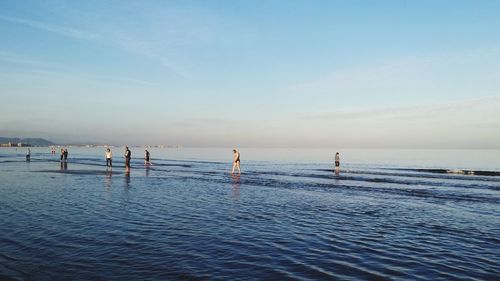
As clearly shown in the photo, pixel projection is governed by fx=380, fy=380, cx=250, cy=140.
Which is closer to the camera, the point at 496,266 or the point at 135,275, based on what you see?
the point at 135,275

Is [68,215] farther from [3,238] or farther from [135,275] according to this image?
[135,275]

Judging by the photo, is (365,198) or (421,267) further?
(365,198)

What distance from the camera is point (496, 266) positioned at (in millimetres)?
8562

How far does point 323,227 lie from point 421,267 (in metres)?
4.47

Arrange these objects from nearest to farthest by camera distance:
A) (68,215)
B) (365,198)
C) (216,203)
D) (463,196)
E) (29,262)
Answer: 1. (29,262)
2. (68,215)
3. (216,203)
4. (365,198)
5. (463,196)

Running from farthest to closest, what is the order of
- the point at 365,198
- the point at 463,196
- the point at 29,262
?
the point at 463,196 → the point at 365,198 → the point at 29,262

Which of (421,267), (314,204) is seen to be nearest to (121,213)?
(314,204)

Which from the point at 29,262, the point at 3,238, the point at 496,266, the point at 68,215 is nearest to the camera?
the point at 29,262

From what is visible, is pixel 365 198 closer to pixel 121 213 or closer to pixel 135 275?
pixel 121 213

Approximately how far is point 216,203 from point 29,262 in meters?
10.3

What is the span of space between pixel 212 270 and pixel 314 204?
11306 mm

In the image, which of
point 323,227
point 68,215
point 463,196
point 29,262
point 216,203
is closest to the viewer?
point 29,262

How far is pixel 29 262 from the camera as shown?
7926 millimetres

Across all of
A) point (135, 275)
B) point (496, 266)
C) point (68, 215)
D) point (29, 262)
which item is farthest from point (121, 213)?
point (496, 266)
